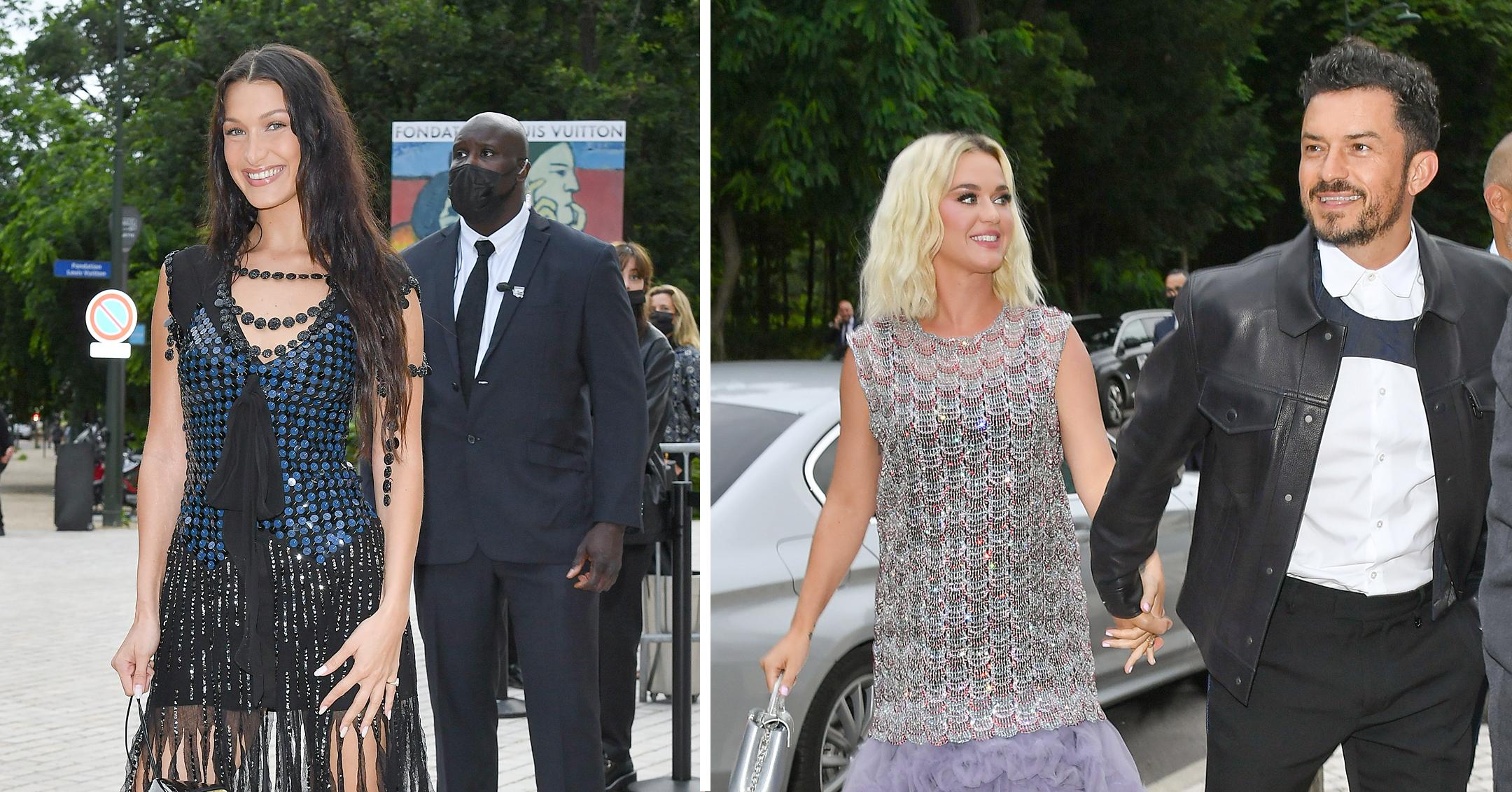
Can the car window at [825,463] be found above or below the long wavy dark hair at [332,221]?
below

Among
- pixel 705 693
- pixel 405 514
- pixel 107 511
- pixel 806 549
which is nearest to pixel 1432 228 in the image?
pixel 806 549

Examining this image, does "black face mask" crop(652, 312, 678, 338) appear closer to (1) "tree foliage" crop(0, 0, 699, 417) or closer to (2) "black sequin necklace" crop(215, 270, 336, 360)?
(2) "black sequin necklace" crop(215, 270, 336, 360)

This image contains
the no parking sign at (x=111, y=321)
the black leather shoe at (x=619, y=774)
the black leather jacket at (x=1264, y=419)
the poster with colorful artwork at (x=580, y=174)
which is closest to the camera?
the black leather jacket at (x=1264, y=419)

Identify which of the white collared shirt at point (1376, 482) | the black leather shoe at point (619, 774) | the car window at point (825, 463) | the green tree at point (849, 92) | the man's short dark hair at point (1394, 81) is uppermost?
the green tree at point (849, 92)

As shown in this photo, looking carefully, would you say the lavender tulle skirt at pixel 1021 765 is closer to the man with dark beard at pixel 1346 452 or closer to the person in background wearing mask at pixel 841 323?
the man with dark beard at pixel 1346 452

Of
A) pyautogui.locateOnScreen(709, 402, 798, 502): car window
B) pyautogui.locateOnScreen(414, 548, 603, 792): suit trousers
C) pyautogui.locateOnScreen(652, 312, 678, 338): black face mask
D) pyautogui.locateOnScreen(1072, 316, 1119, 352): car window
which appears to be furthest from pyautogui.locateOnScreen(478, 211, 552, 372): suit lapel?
pyautogui.locateOnScreen(1072, 316, 1119, 352): car window

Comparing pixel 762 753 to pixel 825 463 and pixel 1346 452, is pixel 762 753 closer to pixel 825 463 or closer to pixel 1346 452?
pixel 1346 452

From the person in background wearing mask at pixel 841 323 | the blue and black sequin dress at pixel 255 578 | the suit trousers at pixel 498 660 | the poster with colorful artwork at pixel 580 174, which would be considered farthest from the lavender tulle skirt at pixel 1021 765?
the person in background wearing mask at pixel 841 323

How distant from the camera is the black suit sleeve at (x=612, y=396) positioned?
13.7 ft

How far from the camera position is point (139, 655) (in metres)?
3.04

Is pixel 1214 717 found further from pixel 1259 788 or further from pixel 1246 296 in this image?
pixel 1246 296

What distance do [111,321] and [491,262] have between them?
16895 millimetres

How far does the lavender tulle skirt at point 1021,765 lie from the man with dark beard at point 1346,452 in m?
0.22

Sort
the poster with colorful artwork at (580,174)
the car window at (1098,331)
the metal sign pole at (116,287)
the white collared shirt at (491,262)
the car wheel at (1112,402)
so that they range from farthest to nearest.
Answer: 1. the metal sign pole at (116,287)
2. the car window at (1098,331)
3. the poster with colorful artwork at (580,174)
4. the car wheel at (1112,402)
5. the white collared shirt at (491,262)
